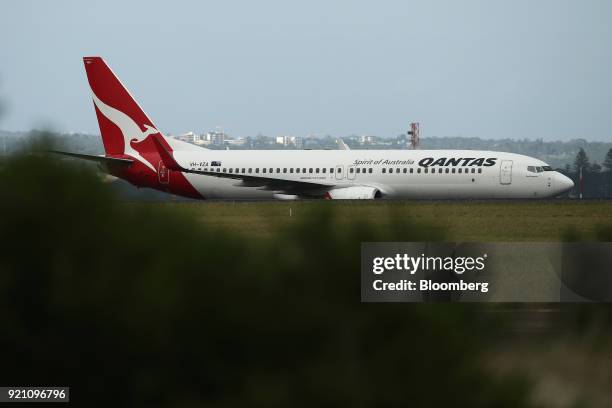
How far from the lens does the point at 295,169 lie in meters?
53.2

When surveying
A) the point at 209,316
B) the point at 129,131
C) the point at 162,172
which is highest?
the point at 129,131

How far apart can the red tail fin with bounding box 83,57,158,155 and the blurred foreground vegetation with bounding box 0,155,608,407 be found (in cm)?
4389

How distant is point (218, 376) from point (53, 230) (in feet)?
7.63

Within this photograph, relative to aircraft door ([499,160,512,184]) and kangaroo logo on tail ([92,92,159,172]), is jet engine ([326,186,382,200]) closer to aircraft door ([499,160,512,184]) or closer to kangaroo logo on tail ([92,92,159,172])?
aircraft door ([499,160,512,184])

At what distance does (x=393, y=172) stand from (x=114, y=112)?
562 inches

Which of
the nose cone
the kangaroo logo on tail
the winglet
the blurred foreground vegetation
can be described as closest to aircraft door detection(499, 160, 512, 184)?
the nose cone

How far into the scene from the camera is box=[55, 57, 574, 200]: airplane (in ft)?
166

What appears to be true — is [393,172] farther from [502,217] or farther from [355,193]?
[502,217]

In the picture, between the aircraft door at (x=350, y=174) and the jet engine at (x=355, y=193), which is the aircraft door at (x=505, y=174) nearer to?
the jet engine at (x=355, y=193)

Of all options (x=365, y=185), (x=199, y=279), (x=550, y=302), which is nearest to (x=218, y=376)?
(x=199, y=279)

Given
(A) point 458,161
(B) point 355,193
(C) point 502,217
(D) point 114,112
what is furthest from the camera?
(D) point 114,112

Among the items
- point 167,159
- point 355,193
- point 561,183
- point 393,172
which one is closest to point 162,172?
point 167,159

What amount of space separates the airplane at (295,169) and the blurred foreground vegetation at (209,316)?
37.6 metres

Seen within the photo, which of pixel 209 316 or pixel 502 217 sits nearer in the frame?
pixel 209 316
